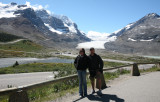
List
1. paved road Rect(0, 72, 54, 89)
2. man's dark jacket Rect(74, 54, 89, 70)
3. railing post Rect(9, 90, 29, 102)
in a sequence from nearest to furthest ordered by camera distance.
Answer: railing post Rect(9, 90, 29, 102) → man's dark jacket Rect(74, 54, 89, 70) → paved road Rect(0, 72, 54, 89)

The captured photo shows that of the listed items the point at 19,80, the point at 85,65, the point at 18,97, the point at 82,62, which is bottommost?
the point at 19,80

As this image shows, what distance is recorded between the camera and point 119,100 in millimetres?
7363

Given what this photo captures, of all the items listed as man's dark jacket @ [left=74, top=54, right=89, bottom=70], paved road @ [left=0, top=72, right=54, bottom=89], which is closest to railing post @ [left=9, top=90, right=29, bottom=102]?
man's dark jacket @ [left=74, top=54, right=89, bottom=70]

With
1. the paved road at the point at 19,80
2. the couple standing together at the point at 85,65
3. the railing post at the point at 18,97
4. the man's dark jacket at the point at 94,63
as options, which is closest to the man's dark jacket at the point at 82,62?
the couple standing together at the point at 85,65

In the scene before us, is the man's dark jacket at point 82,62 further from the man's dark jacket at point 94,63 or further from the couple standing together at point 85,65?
the man's dark jacket at point 94,63

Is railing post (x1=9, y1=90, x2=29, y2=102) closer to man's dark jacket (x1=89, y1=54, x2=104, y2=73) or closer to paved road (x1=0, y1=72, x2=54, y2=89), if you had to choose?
man's dark jacket (x1=89, y1=54, x2=104, y2=73)

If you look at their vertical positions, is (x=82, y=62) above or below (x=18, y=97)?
above

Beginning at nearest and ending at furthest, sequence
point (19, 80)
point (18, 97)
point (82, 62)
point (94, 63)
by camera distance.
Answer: point (18, 97) → point (82, 62) → point (94, 63) → point (19, 80)

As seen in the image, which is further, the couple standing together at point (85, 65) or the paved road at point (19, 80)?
the paved road at point (19, 80)

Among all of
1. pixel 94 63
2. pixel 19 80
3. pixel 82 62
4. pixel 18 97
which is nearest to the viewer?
pixel 18 97

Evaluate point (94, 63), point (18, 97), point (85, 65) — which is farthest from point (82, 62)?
point (18, 97)

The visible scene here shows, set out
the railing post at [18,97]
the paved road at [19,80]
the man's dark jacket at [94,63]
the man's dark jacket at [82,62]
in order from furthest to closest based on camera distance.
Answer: the paved road at [19,80], the man's dark jacket at [94,63], the man's dark jacket at [82,62], the railing post at [18,97]

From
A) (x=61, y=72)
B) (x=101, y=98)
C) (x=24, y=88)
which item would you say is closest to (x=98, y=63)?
(x=101, y=98)

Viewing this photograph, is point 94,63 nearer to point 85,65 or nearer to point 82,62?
point 85,65
